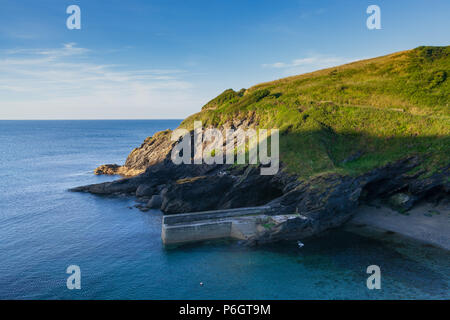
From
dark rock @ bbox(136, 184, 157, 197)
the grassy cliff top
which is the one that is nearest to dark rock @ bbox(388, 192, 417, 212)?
the grassy cliff top

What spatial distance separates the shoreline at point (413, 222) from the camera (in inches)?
1543

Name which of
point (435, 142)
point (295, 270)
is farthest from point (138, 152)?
point (435, 142)

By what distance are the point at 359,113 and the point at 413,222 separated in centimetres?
2887

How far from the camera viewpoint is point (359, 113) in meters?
63.8

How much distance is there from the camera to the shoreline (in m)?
39.2

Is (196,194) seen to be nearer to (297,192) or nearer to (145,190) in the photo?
(145,190)

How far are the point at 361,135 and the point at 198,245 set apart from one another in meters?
40.6

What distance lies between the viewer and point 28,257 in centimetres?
3669
